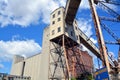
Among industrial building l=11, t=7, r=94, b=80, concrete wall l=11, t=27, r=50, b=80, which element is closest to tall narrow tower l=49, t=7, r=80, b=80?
industrial building l=11, t=7, r=94, b=80

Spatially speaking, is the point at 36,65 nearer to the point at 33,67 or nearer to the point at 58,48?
the point at 33,67

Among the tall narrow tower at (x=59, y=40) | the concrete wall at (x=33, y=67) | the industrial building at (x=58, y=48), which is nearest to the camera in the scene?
the tall narrow tower at (x=59, y=40)

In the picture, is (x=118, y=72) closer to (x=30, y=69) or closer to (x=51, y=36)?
(x=51, y=36)

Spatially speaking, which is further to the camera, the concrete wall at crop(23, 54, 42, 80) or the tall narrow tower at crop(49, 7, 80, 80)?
the concrete wall at crop(23, 54, 42, 80)

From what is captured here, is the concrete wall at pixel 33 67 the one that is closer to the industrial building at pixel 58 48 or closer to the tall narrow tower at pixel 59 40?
the industrial building at pixel 58 48

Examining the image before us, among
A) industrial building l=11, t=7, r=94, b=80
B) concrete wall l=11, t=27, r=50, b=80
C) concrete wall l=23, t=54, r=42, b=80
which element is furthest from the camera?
concrete wall l=23, t=54, r=42, b=80

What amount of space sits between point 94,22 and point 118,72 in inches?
361

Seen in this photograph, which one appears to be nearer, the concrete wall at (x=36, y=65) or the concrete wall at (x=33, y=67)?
the concrete wall at (x=36, y=65)

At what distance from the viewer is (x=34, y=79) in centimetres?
4125

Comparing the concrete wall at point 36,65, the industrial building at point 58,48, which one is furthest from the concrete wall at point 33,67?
the industrial building at point 58,48

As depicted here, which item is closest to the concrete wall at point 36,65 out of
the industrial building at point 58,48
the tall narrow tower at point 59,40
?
the industrial building at point 58,48

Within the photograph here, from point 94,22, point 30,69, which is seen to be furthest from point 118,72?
point 30,69

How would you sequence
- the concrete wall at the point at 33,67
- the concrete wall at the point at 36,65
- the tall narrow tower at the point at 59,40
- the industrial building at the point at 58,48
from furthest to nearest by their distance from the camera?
the concrete wall at the point at 33,67 → the concrete wall at the point at 36,65 → the industrial building at the point at 58,48 → the tall narrow tower at the point at 59,40

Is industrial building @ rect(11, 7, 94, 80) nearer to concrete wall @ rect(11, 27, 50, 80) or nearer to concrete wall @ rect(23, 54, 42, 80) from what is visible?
concrete wall @ rect(11, 27, 50, 80)
